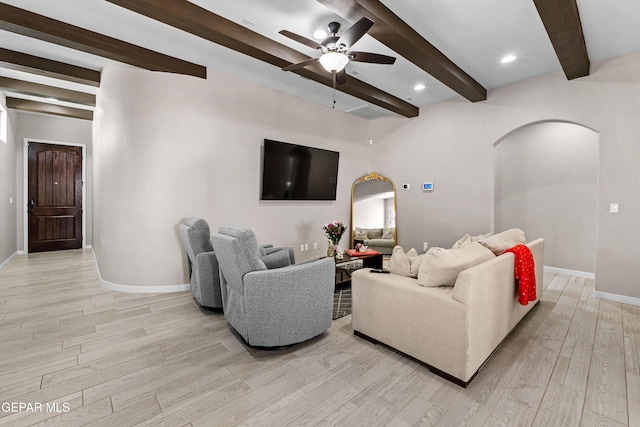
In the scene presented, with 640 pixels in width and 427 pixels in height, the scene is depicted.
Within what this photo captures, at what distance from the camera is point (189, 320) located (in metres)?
3.07

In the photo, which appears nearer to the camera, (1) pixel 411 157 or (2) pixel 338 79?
(2) pixel 338 79

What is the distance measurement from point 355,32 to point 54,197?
756 centimetres

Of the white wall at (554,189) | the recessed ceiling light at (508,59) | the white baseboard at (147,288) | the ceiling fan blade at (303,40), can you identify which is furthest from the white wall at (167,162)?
the white wall at (554,189)

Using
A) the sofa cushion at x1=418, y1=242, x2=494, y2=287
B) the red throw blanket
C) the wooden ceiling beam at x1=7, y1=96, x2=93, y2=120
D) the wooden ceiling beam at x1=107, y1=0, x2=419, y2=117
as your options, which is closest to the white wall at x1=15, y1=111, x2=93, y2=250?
the wooden ceiling beam at x1=7, y1=96, x2=93, y2=120

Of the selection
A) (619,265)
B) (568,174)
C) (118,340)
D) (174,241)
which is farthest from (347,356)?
(568,174)

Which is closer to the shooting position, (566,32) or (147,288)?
(566,32)

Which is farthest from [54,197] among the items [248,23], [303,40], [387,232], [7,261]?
[387,232]

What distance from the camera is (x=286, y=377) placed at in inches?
83.0

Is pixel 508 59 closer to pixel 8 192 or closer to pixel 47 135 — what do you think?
pixel 8 192

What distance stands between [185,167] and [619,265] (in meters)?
5.62

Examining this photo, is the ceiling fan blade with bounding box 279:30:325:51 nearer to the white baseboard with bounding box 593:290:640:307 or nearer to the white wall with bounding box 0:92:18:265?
the white baseboard with bounding box 593:290:640:307

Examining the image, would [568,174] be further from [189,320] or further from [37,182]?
[37,182]

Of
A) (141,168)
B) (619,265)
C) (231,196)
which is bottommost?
(619,265)

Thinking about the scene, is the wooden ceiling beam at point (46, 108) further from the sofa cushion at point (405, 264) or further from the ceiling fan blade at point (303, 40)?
the sofa cushion at point (405, 264)
